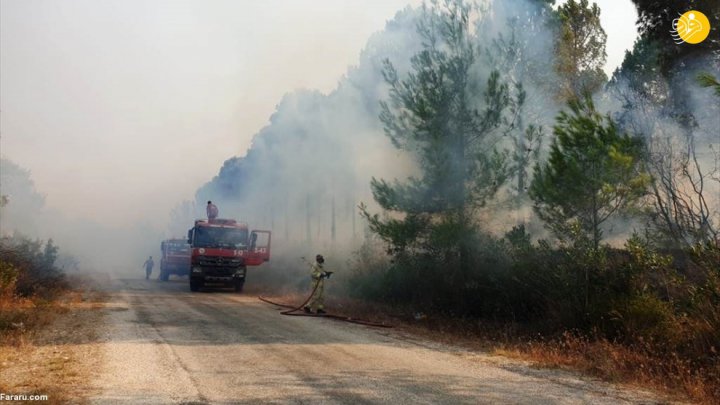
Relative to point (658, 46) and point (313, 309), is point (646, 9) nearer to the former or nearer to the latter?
point (658, 46)

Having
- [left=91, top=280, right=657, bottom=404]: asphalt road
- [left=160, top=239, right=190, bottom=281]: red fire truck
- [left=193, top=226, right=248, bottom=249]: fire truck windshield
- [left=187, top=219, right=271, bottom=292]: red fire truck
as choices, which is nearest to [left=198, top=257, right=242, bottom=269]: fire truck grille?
[left=187, top=219, right=271, bottom=292]: red fire truck

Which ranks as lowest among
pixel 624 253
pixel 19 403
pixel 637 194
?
pixel 19 403

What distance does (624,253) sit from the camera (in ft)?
33.3

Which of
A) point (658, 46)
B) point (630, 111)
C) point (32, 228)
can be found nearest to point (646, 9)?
point (658, 46)

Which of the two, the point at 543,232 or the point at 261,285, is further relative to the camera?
the point at 261,285

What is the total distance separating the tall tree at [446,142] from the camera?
13859mm

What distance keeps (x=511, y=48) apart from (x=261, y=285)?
17343 millimetres

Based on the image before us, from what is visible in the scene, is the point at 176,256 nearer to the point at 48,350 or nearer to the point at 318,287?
the point at 318,287

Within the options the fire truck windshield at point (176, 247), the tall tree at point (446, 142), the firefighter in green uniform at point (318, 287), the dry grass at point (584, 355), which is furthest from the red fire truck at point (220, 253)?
the fire truck windshield at point (176, 247)

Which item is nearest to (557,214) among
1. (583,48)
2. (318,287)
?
(318,287)

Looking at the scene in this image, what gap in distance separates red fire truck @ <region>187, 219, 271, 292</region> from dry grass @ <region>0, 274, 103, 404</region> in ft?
24.2

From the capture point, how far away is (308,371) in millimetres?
7207

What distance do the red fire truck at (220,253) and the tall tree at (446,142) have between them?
8977 millimetres

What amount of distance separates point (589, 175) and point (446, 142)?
15.1 ft
